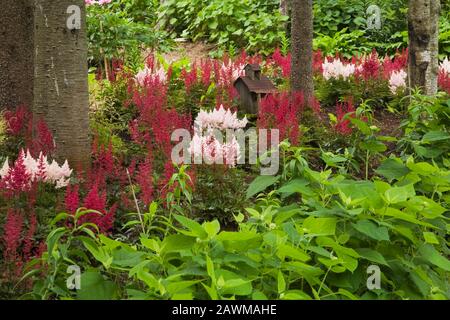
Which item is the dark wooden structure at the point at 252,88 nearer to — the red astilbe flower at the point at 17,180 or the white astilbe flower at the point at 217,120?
the white astilbe flower at the point at 217,120

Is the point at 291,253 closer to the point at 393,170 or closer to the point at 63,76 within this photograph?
the point at 393,170

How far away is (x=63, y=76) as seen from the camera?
5625mm

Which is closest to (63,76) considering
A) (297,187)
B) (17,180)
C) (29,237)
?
(17,180)

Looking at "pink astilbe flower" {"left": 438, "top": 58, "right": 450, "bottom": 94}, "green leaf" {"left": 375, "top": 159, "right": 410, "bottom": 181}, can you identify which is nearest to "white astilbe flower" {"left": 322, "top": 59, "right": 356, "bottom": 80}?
"pink astilbe flower" {"left": 438, "top": 58, "right": 450, "bottom": 94}

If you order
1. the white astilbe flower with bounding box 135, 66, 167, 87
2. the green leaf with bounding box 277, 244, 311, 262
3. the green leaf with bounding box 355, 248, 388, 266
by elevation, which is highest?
the white astilbe flower with bounding box 135, 66, 167, 87

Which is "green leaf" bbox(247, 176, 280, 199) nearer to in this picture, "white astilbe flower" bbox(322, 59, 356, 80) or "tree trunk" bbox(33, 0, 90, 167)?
"tree trunk" bbox(33, 0, 90, 167)

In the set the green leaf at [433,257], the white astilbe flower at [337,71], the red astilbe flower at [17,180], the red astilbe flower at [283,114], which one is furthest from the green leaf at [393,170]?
the white astilbe flower at [337,71]

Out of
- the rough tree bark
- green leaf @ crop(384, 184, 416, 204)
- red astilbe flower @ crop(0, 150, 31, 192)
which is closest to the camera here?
green leaf @ crop(384, 184, 416, 204)

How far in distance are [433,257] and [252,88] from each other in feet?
13.5

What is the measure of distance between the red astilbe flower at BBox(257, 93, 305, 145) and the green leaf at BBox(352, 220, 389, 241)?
298 centimetres

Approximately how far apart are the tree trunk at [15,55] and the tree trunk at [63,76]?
4.48 ft

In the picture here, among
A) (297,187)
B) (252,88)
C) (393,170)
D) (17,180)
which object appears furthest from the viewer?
(252,88)

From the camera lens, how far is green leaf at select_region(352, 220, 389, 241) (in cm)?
321
